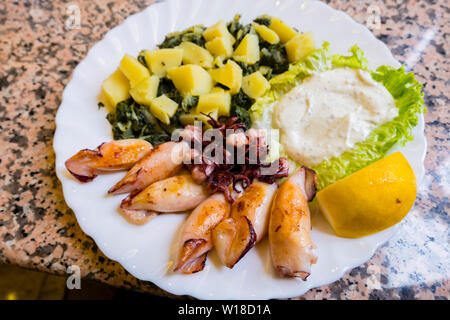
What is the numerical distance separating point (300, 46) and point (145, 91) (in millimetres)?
972

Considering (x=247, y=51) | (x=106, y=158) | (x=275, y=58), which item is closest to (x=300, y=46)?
(x=275, y=58)

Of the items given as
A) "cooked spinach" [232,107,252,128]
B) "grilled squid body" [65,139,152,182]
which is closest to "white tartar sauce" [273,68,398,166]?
"cooked spinach" [232,107,252,128]

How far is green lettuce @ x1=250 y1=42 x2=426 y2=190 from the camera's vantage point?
6.04 feet

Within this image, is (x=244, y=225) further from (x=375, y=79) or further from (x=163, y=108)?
(x=375, y=79)

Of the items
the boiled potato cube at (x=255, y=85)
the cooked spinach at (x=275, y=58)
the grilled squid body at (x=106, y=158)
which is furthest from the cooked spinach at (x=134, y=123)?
the cooked spinach at (x=275, y=58)

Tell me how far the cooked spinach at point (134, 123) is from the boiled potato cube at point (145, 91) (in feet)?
0.14

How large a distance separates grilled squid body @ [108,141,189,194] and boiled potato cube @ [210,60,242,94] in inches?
18.7

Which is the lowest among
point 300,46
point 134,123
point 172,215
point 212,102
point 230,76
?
point 172,215

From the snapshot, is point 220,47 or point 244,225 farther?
point 220,47

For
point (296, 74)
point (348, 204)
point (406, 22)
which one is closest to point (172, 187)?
point (348, 204)

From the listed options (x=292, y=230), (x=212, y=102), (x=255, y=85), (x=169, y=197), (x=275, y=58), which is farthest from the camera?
(x=275, y=58)

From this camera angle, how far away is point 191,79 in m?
1.94

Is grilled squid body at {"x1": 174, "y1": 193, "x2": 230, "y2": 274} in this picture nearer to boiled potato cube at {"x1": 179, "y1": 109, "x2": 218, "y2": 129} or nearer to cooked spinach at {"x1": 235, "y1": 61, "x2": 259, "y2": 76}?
boiled potato cube at {"x1": 179, "y1": 109, "x2": 218, "y2": 129}

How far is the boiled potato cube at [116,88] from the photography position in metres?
2.00
